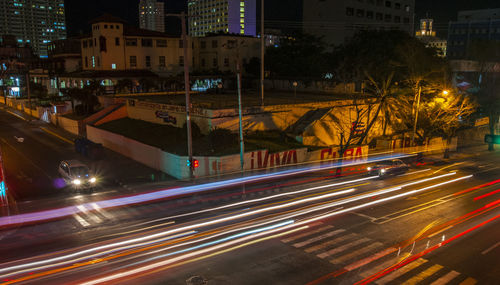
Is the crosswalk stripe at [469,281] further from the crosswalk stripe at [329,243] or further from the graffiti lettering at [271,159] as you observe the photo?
the graffiti lettering at [271,159]

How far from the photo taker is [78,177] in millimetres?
22500

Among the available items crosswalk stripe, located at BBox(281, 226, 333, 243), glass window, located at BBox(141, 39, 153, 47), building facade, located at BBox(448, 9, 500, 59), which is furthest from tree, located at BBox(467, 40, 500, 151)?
crosswalk stripe, located at BBox(281, 226, 333, 243)

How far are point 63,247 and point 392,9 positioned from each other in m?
97.4

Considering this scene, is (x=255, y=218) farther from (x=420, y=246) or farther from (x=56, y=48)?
(x=56, y=48)

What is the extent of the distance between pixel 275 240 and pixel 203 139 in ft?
49.3

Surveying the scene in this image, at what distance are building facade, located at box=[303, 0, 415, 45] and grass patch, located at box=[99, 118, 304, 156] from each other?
5879 centimetres

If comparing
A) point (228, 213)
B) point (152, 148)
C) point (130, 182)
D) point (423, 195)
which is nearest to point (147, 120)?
point (152, 148)

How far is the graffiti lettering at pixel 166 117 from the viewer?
3238 cm

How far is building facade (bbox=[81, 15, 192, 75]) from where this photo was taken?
57.0m

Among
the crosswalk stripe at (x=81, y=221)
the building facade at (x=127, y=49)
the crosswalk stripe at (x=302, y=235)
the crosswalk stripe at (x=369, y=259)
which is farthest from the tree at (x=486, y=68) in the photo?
the crosswalk stripe at (x=81, y=221)

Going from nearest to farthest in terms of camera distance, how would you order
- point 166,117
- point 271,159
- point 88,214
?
point 88,214
point 271,159
point 166,117

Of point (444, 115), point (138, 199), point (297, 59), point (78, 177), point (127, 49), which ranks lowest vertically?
point (138, 199)

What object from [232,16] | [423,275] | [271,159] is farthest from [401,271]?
[232,16]

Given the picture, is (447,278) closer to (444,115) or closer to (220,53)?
(444,115)
